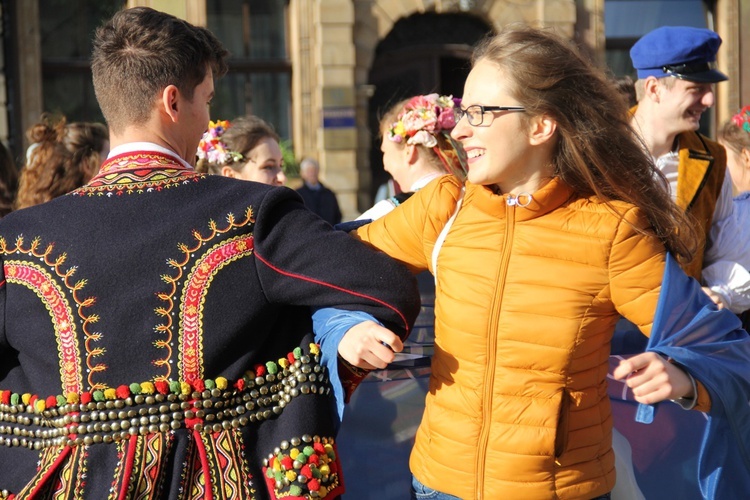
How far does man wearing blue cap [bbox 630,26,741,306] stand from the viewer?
134 inches

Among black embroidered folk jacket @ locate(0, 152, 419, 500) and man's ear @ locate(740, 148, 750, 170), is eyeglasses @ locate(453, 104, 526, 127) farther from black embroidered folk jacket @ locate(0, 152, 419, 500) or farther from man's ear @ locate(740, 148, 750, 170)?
man's ear @ locate(740, 148, 750, 170)

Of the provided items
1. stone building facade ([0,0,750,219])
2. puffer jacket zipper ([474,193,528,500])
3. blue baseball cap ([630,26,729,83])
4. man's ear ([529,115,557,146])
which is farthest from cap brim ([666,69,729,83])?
stone building facade ([0,0,750,219])

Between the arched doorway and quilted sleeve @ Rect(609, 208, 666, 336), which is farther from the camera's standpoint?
the arched doorway

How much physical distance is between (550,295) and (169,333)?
0.81 meters

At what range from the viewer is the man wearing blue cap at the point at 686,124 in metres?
3.42

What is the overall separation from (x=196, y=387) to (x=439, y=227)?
2.32 ft

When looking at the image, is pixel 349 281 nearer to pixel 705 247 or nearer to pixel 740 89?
pixel 705 247

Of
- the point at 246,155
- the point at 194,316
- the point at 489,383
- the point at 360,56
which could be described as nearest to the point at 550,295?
the point at 489,383

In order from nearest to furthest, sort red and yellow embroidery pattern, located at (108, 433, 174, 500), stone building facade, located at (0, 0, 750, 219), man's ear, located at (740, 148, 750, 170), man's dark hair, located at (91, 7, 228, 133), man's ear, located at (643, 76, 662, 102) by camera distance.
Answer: red and yellow embroidery pattern, located at (108, 433, 174, 500), man's dark hair, located at (91, 7, 228, 133), man's ear, located at (643, 76, 662, 102), man's ear, located at (740, 148, 750, 170), stone building facade, located at (0, 0, 750, 219)

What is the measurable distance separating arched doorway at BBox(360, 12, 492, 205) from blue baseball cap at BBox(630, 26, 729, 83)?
10236mm

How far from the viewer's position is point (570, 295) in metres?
2.17

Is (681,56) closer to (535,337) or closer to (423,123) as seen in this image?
(423,123)

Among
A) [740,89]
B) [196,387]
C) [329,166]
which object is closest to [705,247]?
[196,387]

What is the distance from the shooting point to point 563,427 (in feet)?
7.20
